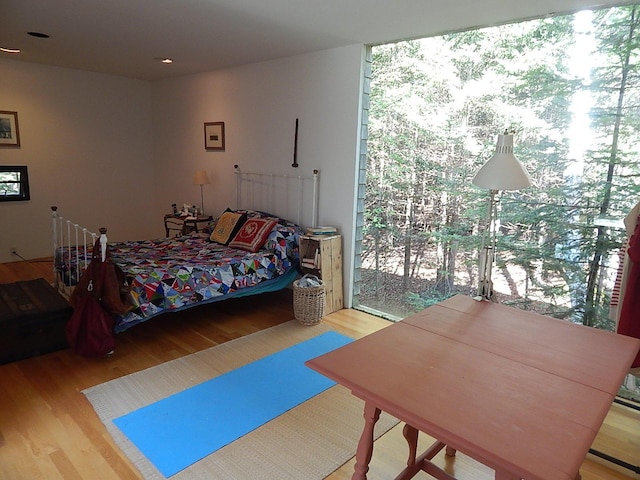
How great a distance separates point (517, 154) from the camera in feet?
9.57

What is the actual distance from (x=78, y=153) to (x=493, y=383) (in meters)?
5.70

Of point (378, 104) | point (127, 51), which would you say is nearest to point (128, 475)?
point (378, 104)

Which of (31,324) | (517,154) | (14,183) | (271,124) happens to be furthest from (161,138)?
(517,154)

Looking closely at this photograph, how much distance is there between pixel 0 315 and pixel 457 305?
2891mm

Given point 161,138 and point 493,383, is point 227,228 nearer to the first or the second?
point 161,138

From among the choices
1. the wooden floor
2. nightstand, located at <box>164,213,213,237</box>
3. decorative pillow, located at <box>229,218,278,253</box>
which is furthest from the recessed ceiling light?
the wooden floor

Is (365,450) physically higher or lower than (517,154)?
lower

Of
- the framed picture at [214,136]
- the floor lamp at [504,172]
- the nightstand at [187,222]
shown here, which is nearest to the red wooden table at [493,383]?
the floor lamp at [504,172]

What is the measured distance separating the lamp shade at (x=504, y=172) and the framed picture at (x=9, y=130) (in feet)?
17.4

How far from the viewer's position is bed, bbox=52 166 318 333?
305 cm

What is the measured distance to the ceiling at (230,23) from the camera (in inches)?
103

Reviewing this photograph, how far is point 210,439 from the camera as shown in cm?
212

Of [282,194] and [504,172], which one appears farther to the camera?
[282,194]

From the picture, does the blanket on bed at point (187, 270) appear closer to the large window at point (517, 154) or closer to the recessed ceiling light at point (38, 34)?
the large window at point (517, 154)
